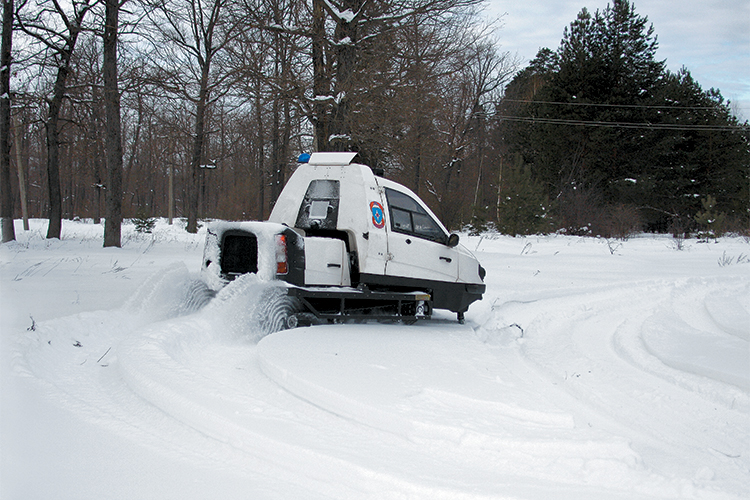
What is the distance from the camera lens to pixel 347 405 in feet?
12.0

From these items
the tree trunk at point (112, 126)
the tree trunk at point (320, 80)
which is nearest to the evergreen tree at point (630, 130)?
the tree trunk at point (320, 80)

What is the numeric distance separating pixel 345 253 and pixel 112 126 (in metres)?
11.1

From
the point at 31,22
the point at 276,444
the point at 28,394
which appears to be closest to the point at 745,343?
the point at 276,444

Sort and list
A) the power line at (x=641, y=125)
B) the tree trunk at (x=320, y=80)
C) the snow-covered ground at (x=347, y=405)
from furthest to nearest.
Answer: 1. the power line at (x=641, y=125)
2. the tree trunk at (x=320, y=80)
3. the snow-covered ground at (x=347, y=405)

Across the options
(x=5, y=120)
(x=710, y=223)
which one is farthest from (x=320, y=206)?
(x=710, y=223)

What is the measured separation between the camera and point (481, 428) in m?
3.37

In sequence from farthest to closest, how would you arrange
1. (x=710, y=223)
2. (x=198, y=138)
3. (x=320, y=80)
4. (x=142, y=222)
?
(x=198, y=138)
(x=710, y=223)
(x=142, y=222)
(x=320, y=80)

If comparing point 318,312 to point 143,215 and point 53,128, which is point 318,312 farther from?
point 143,215

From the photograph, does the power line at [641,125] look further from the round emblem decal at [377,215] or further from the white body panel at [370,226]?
the round emblem decal at [377,215]

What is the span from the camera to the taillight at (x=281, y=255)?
20.5 ft

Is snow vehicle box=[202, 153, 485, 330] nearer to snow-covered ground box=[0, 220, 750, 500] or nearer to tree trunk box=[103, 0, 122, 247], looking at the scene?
snow-covered ground box=[0, 220, 750, 500]

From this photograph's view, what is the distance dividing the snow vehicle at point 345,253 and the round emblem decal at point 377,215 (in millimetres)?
13

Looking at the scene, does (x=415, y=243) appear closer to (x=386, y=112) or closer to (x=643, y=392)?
(x=643, y=392)

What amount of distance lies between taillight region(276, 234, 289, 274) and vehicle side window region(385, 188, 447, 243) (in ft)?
5.33
